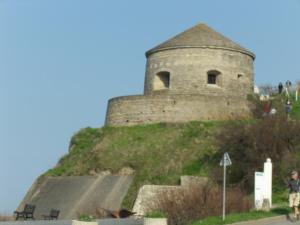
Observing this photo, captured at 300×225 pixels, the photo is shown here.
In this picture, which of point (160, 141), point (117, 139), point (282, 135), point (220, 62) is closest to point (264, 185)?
point (282, 135)

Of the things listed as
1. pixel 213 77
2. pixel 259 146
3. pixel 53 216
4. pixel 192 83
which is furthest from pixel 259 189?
pixel 213 77

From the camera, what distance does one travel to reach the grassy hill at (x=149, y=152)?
31.3 m

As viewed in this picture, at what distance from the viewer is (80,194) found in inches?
1276

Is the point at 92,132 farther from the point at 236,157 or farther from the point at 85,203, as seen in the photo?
the point at 236,157

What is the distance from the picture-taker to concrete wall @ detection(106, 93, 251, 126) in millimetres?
34875

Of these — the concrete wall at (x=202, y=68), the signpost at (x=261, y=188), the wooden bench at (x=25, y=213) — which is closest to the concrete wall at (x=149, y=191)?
the wooden bench at (x=25, y=213)

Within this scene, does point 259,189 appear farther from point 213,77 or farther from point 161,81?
point 161,81

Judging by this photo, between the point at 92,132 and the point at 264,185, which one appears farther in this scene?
the point at 92,132

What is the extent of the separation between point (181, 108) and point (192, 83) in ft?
11.3

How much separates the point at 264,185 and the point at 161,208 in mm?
3500

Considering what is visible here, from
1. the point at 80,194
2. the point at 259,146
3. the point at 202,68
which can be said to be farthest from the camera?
the point at 202,68

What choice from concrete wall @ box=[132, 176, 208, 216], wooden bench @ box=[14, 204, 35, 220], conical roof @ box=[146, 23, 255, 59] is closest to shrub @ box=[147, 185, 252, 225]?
concrete wall @ box=[132, 176, 208, 216]

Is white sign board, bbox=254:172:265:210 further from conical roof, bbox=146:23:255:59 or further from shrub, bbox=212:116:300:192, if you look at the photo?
conical roof, bbox=146:23:255:59

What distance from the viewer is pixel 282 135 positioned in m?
28.5
